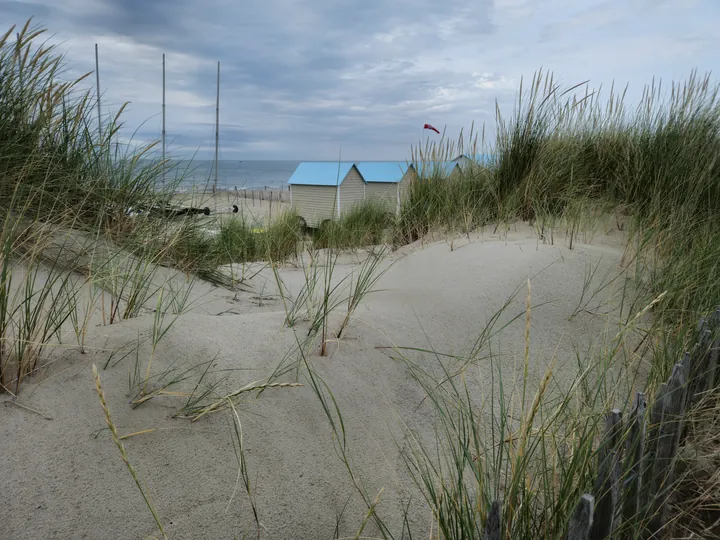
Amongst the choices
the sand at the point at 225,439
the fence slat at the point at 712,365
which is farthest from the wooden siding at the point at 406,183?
the fence slat at the point at 712,365

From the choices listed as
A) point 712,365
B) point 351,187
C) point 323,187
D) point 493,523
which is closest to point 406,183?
point 712,365

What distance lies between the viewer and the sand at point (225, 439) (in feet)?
4.85

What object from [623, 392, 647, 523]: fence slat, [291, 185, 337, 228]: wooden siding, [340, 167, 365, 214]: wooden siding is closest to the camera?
[623, 392, 647, 523]: fence slat

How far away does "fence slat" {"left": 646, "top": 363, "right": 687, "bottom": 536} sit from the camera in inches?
58.8

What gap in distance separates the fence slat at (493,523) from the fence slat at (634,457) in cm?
43

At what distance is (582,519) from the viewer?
94 cm

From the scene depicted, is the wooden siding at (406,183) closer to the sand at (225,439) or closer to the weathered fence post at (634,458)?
the sand at (225,439)

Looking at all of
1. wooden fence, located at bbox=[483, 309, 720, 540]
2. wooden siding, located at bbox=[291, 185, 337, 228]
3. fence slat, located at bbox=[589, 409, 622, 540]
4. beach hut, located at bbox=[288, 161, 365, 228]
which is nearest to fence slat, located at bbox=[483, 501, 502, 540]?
wooden fence, located at bbox=[483, 309, 720, 540]

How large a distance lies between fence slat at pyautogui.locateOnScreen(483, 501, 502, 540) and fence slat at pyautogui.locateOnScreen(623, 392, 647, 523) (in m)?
0.43

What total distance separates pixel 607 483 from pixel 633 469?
0.44ft

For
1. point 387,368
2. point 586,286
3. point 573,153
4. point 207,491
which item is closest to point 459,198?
point 573,153

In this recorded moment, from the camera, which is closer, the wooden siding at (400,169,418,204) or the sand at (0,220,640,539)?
the sand at (0,220,640,539)

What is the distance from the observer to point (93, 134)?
3725 mm

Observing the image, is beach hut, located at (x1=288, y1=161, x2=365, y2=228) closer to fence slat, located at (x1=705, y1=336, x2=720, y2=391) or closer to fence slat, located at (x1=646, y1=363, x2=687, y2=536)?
fence slat, located at (x1=705, y1=336, x2=720, y2=391)
